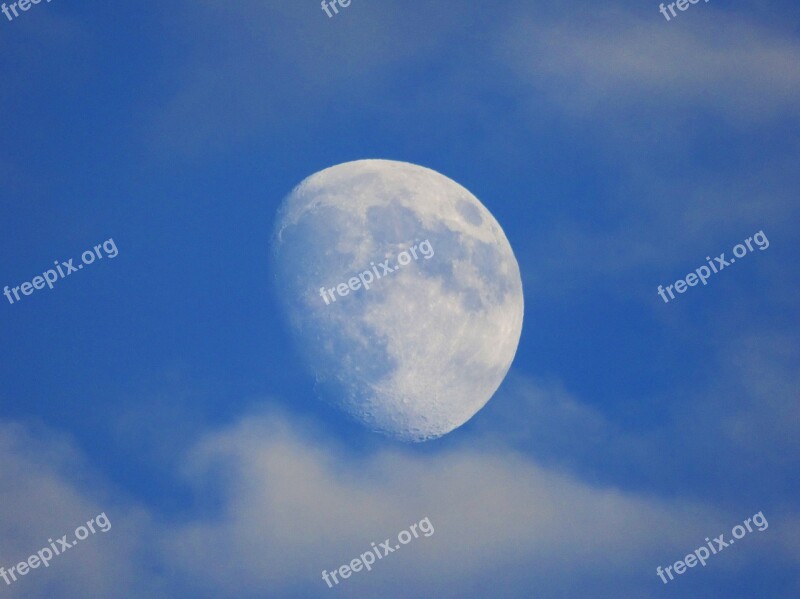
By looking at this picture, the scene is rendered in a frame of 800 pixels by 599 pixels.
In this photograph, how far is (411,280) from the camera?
2152 cm

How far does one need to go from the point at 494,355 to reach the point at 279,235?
326 inches

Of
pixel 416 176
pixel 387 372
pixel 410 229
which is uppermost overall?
pixel 416 176

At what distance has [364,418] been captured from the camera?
22.8 m

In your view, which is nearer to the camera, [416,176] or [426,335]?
[426,335]

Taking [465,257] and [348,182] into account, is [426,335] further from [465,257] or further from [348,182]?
[348,182]

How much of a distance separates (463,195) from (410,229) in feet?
11.2

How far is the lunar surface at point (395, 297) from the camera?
70.5 ft

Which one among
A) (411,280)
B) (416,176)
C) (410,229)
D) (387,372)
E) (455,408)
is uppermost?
(416,176)

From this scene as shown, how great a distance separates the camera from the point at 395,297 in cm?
2147

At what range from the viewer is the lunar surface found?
2150cm

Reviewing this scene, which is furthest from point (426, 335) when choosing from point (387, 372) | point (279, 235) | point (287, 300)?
point (279, 235)

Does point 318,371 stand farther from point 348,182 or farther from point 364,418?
point 348,182

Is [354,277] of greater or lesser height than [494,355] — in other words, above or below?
above

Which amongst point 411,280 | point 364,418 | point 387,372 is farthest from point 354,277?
point 364,418
